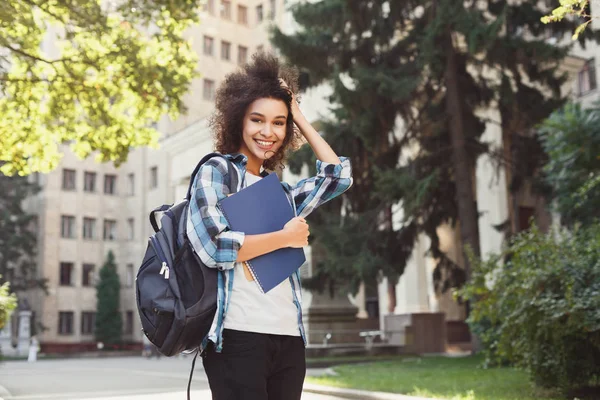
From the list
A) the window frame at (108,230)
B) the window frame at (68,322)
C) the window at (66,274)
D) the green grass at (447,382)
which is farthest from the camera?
the window frame at (108,230)

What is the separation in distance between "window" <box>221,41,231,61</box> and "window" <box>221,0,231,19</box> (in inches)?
77.1

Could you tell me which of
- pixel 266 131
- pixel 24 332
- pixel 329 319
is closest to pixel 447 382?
pixel 266 131

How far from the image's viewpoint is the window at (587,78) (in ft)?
101

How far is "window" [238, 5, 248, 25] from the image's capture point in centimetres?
5428

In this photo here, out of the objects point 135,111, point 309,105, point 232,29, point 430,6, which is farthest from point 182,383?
point 232,29

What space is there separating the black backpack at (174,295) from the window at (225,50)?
51.8 m

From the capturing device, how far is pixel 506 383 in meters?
10.9

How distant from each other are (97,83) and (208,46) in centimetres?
Result: 4008

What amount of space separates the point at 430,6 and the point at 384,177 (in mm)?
5242

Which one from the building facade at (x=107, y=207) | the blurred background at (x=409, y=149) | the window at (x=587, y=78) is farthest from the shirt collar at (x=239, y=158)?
the building facade at (x=107, y=207)

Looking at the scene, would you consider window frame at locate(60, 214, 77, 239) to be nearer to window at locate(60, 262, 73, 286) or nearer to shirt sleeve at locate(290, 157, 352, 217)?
window at locate(60, 262, 73, 286)

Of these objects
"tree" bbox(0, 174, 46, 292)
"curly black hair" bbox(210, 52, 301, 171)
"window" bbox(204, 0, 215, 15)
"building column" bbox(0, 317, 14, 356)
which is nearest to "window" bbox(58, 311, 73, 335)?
"tree" bbox(0, 174, 46, 292)

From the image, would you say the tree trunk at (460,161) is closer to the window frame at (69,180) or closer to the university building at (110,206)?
the university building at (110,206)

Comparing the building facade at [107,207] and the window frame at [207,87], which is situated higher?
the window frame at [207,87]
